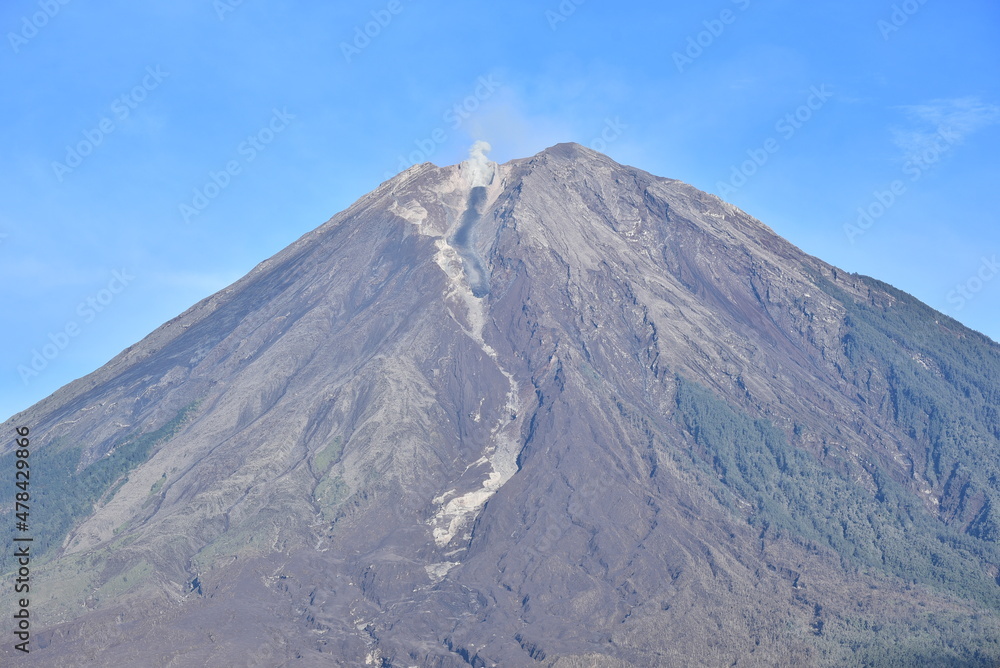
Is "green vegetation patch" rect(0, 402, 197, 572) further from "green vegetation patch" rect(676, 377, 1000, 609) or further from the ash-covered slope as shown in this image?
"green vegetation patch" rect(676, 377, 1000, 609)

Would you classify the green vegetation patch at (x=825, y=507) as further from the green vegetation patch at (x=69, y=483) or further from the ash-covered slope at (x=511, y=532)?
the green vegetation patch at (x=69, y=483)

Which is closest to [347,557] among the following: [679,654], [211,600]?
[211,600]

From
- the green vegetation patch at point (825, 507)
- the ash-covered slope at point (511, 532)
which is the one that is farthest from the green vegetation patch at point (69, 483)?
the green vegetation patch at point (825, 507)

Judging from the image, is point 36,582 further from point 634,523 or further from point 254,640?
point 634,523

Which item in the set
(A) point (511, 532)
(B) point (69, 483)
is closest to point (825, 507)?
(A) point (511, 532)

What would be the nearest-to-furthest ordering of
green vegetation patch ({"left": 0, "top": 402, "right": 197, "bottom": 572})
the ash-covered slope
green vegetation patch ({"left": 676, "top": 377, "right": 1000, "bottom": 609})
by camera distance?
the ash-covered slope, green vegetation patch ({"left": 676, "top": 377, "right": 1000, "bottom": 609}), green vegetation patch ({"left": 0, "top": 402, "right": 197, "bottom": 572})

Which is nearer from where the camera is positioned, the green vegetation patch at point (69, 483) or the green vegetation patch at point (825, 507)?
the green vegetation patch at point (825, 507)

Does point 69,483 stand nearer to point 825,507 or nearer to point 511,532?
point 511,532

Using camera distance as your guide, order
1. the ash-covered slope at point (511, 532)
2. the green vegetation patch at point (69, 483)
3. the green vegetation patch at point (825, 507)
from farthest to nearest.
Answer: the green vegetation patch at point (69, 483), the green vegetation patch at point (825, 507), the ash-covered slope at point (511, 532)

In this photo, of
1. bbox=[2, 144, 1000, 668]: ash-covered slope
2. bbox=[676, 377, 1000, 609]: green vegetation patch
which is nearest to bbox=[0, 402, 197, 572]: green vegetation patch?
bbox=[2, 144, 1000, 668]: ash-covered slope

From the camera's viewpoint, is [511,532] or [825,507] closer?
[511,532]

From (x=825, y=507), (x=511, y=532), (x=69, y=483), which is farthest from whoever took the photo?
(x=69, y=483)
